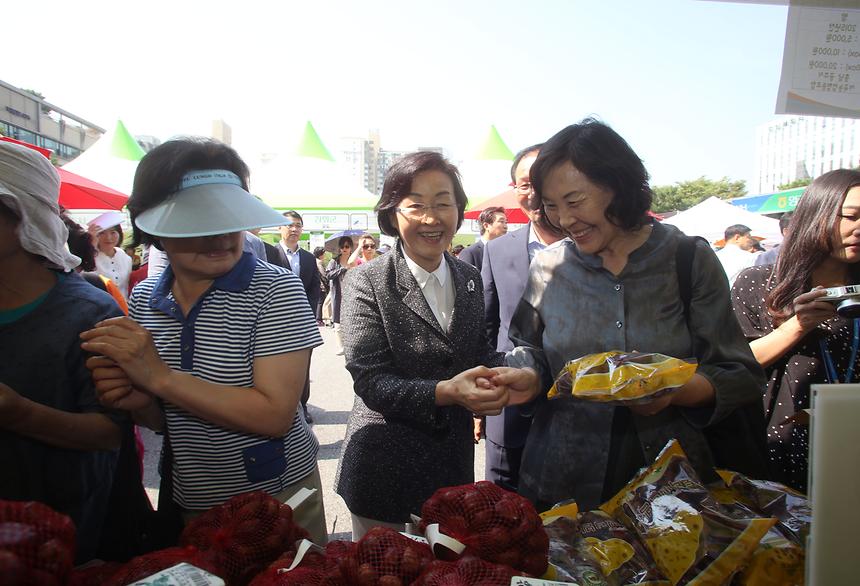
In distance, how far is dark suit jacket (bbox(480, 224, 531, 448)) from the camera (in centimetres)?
261

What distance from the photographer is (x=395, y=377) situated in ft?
5.72

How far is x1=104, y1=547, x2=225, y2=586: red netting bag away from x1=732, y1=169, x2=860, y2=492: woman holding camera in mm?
1855

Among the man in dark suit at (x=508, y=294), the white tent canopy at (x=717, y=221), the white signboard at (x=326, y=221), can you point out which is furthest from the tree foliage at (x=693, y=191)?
the man in dark suit at (x=508, y=294)

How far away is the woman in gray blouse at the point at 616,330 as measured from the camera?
5.01ft

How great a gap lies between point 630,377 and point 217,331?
3.54 feet

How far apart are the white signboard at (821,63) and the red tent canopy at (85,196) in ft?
22.7

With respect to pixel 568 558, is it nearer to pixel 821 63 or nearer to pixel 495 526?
pixel 495 526

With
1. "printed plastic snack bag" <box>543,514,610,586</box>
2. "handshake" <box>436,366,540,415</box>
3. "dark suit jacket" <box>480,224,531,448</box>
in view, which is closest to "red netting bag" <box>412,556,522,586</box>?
"printed plastic snack bag" <box>543,514,610,586</box>

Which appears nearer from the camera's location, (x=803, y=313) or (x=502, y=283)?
(x=803, y=313)

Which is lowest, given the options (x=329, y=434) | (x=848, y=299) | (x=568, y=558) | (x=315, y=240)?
(x=329, y=434)

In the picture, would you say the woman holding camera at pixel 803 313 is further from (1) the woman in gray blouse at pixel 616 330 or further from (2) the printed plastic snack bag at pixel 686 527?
(2) the printed plastic snack bag at pixel 686 527

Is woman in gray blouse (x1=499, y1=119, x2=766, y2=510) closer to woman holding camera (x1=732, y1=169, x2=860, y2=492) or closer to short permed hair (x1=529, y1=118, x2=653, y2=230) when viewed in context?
short permed hair (x1=529, y1=118, x2=653, y2=230)

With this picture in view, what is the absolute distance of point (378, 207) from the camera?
6.79 feet

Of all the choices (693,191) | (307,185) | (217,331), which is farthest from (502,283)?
(693,191)
